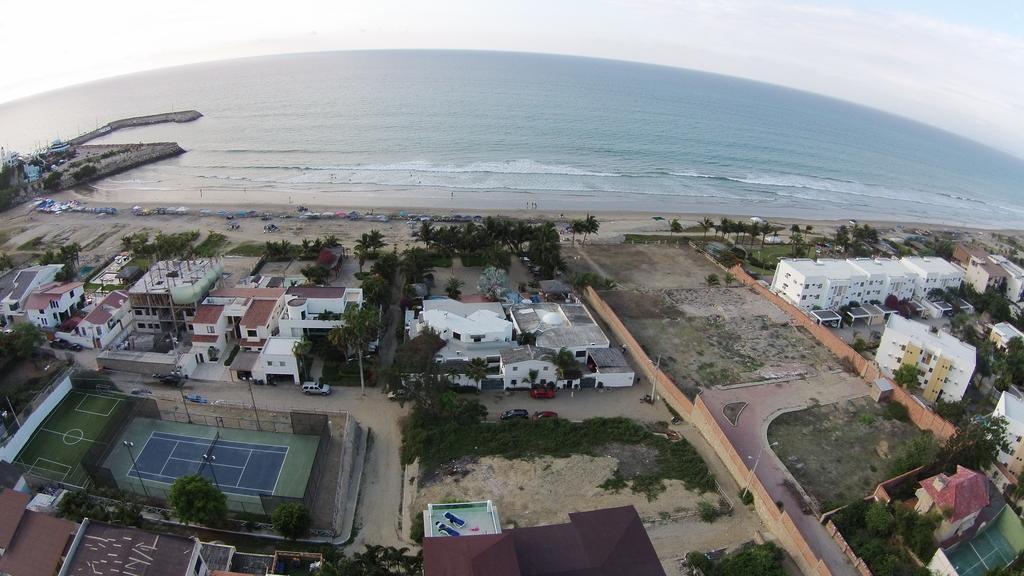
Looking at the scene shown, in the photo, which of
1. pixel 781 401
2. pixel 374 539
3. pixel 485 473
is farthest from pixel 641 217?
pixel 374 539

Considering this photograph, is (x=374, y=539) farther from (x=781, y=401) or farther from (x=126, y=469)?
(x=781, y=401)

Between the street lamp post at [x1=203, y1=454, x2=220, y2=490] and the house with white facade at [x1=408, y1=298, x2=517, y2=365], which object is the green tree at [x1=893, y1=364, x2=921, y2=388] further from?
the street lamp post at [x1=203, y1=454, x2=220, y2=490]

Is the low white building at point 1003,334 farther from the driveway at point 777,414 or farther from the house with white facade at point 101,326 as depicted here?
the house with white facade at point 101,326

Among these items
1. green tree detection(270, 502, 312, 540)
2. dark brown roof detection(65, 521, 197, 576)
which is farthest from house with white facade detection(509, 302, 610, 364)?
dark brown roof detection(65, 521, 197, 576)

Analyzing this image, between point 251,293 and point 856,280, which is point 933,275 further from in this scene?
point 251,293

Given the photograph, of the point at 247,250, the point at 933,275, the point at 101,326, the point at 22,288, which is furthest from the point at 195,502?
the point at 933,275

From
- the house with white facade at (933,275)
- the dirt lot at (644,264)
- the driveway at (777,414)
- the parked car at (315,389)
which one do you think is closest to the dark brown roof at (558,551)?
the driveway at (777,414)
